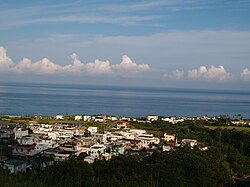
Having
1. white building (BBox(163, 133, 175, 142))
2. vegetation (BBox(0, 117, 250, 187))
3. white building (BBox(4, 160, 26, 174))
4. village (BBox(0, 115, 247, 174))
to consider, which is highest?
vegetation (BBox(0, 117, 250, 187))

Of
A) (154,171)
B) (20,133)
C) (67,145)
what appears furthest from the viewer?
(20,133)

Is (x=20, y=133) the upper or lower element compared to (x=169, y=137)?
upper

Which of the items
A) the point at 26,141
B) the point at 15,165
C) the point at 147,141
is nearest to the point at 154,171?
the point at 15,165

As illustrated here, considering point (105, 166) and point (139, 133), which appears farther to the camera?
point (139, 133)

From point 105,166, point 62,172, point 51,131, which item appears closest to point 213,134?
point 51,131

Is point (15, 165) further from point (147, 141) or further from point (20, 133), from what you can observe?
point (147, 141)

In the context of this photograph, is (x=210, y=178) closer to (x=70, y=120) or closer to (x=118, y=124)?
(x=118, y=124)

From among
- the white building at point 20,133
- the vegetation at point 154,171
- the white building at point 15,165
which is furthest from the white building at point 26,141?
the vegetation at point 154,171

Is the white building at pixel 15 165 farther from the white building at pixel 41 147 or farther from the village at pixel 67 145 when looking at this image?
the white building at pixel 41 147

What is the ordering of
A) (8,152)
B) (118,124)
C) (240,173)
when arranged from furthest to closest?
(118,124) → (8,152) → (240,173)

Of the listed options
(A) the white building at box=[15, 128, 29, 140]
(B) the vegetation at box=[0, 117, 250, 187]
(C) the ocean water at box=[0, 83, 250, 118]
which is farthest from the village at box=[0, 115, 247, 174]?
(C) the ocean water at box=[0, 83, 250, 118]

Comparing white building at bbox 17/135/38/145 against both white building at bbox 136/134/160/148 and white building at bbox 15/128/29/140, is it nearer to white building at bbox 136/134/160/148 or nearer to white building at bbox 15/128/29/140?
white building at bbox 15/128/29/140
